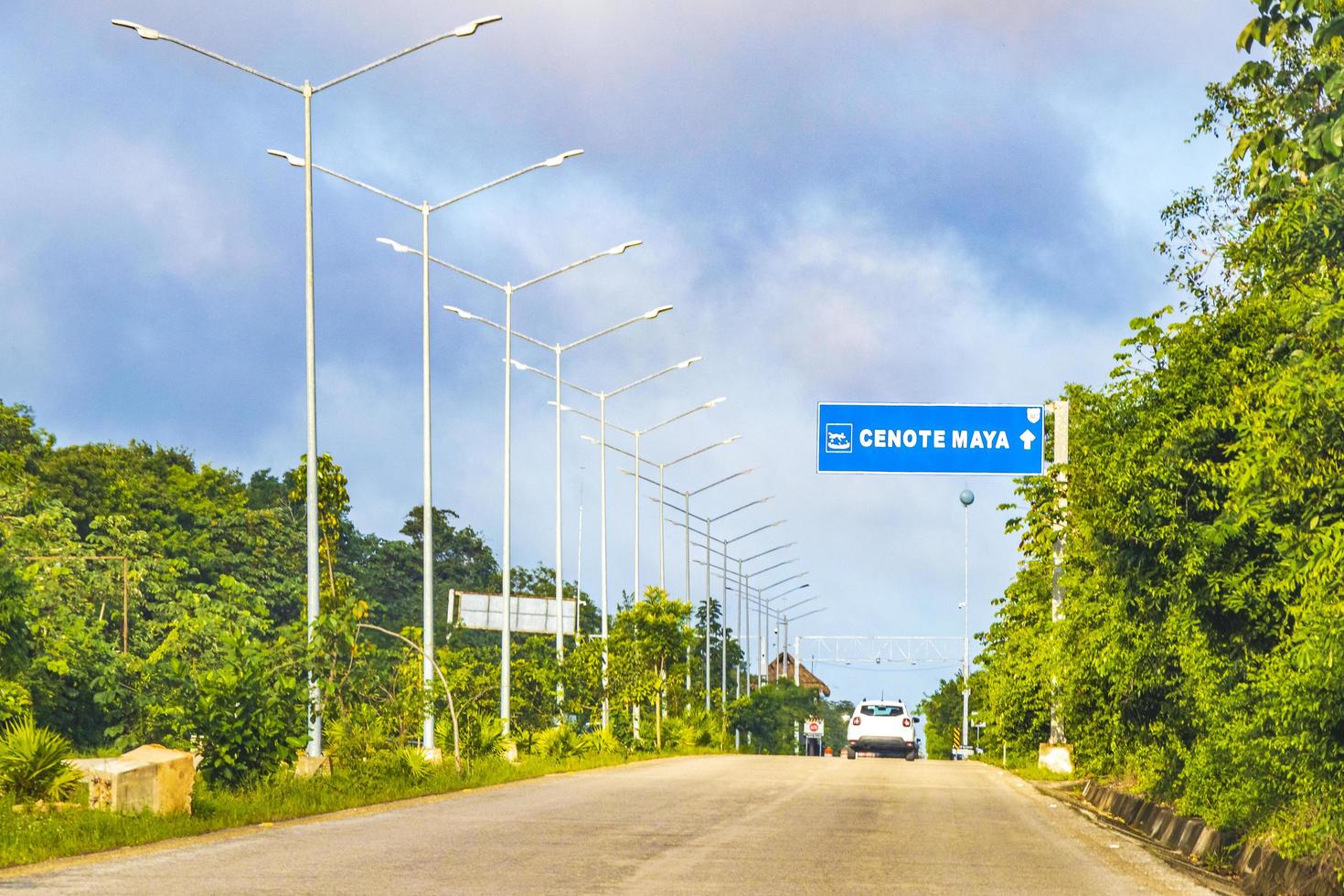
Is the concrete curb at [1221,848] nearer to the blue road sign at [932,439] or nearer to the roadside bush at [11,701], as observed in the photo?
the blue road sign at [932,439]

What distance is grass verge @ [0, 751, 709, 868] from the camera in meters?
15.0

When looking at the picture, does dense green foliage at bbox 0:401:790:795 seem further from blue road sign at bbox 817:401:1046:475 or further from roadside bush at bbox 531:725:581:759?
blue road sign at bbox 817:401:1046:475

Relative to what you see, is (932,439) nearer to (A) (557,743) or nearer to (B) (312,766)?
(A) (557,743)

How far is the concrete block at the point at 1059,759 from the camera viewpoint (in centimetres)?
3709

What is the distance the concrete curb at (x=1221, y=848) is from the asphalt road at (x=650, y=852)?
1.98ft

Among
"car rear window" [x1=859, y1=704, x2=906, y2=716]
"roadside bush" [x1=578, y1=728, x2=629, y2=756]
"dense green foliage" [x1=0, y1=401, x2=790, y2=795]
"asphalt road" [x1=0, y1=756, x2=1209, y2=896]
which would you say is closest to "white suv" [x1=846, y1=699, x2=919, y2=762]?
"car rear window" [x1=859, y1=704, x2=906, y2=716]

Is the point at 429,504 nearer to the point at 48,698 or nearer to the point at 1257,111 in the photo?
the point at 48,698

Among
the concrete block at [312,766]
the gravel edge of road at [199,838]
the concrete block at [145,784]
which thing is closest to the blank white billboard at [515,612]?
the gravel edge of road at [199,838]

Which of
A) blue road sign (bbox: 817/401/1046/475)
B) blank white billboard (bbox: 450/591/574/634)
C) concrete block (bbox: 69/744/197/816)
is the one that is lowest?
concrete block (bbox: 69/744/197/816)

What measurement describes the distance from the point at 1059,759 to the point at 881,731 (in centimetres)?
1991

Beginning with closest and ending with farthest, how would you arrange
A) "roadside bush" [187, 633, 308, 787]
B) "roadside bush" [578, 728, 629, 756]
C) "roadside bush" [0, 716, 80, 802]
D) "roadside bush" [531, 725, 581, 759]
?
"roadside bush" [0, 716, 80, 802]
"roadside bush" [187, 633, 308, 787]
"roadside bush" [531, 725, 581, 759]
"roadside bush" [578, 728, 629, 756]

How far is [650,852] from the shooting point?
A: 15859mm

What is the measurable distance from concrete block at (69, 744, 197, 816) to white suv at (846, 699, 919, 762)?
133ft

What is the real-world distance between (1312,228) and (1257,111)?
15.0 m
